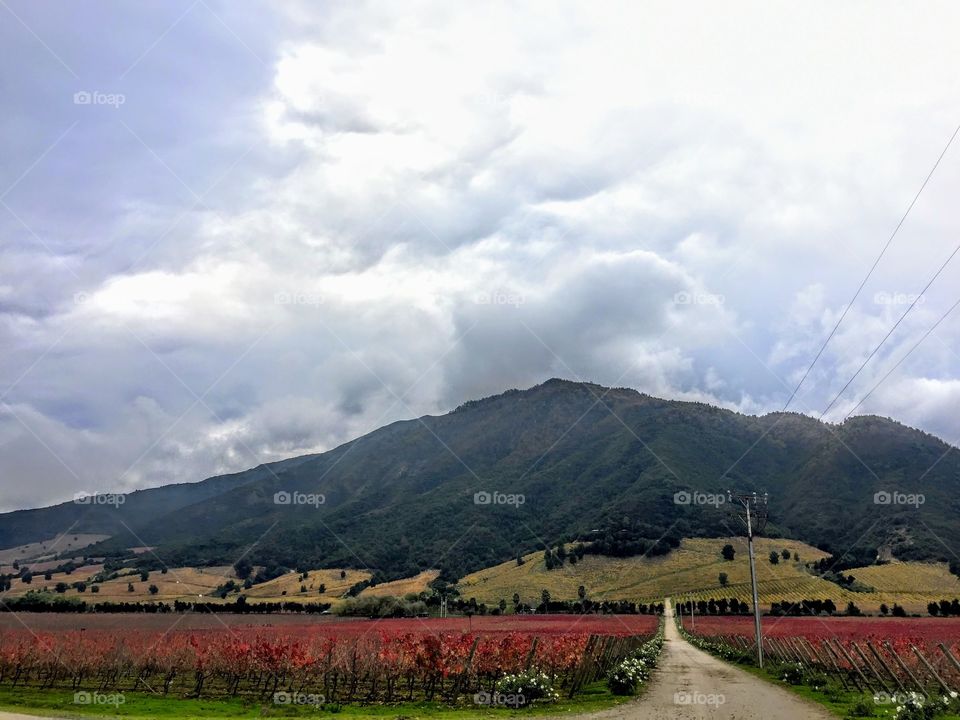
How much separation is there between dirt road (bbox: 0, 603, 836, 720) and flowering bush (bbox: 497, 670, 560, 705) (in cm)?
276

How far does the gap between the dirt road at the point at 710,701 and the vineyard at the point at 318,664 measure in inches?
130

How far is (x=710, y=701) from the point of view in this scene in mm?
22078

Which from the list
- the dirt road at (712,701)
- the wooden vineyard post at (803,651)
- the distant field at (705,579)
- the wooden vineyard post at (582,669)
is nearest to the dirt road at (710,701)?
the dirt road at (712,701)

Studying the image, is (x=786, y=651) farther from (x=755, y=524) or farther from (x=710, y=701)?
(x=710, y=701)

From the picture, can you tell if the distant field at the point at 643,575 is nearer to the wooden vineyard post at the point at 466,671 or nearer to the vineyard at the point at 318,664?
the vineyard at the point at 318,664

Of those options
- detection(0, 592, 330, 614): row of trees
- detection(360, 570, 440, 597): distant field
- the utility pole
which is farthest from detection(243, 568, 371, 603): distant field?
the utility pole

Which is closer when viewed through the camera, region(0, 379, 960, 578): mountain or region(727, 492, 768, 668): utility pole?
region(727, 492, 768, 668): utility pole

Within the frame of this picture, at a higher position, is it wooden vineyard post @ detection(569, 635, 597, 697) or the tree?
wooden vineyard post @ detection(569, 635, 597, 697)

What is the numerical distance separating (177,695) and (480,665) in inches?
509

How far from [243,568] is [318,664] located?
489 feet

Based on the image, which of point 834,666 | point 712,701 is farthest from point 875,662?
point 712,701

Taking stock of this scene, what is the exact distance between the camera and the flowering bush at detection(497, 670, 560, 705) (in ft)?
76.4

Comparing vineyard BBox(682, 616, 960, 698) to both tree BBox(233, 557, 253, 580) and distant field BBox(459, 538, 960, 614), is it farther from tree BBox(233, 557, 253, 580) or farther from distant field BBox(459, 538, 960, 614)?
tree BBox(233, 557, 253, 580)

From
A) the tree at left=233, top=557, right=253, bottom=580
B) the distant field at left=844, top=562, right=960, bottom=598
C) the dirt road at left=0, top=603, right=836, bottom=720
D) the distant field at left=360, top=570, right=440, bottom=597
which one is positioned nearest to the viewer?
the dirt road at left=0, top=603, right=836, bottom=720
